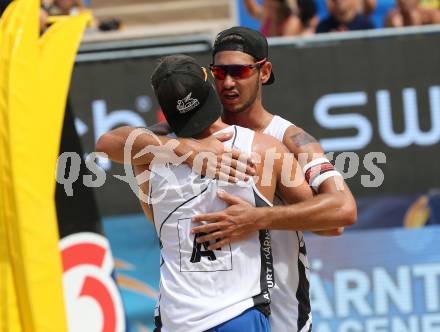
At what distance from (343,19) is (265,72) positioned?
169 inches

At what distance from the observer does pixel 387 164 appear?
7871 millimetres

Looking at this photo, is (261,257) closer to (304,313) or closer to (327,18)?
(304,313)

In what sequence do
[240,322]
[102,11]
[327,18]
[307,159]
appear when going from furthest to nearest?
[102,11] → [327,18] → [307,159] → [240,322]

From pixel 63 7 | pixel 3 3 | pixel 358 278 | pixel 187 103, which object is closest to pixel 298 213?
pixel 187 103

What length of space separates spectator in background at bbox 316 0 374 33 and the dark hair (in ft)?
1.10

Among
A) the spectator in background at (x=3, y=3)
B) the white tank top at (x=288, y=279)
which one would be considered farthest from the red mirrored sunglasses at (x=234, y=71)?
the spectator in background at (x=3, y=3)

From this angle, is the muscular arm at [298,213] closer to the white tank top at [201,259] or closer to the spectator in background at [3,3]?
the white tank top at [201,259]

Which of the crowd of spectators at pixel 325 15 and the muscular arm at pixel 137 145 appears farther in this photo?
the crowd of spectators at pixel 325 15

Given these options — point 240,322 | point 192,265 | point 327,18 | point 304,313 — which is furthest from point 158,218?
point 327,18

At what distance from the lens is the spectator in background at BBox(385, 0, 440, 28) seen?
9.04 metres

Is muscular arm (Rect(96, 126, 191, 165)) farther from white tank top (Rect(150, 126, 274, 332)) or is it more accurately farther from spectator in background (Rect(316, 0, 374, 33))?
spectator in background (Rect(316, 0, 374, 33))

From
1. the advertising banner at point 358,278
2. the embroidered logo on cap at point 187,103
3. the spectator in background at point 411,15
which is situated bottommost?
the advertising banner at point 358,278

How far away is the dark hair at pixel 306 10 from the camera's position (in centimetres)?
938

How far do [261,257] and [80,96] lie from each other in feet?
12.7
